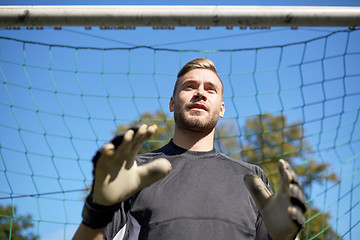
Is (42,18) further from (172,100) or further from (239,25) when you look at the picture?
(239,25)

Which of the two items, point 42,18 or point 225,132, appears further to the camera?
point 225,132

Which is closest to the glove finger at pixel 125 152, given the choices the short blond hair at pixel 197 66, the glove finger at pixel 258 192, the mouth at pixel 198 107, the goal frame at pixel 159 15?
the glove finger at pixel 258 192

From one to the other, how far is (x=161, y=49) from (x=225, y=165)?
1591 millimetres

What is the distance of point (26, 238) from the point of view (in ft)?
45.0

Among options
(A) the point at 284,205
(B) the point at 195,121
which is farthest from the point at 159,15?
(A) the point at 284,205

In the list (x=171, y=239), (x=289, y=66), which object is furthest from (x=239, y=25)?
(x=171, y=239)

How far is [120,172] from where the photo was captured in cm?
138

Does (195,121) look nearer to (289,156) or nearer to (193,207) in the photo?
(193,207)

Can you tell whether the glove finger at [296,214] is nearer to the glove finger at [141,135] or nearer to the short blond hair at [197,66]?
the glove finger at [141,135]

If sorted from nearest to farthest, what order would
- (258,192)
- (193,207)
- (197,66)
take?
(258,192)
(193,207)
(197,66)

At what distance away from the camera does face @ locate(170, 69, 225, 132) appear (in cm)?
194

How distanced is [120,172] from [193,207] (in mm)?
459

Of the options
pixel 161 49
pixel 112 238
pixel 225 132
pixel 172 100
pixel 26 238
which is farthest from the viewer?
pixel 26 238

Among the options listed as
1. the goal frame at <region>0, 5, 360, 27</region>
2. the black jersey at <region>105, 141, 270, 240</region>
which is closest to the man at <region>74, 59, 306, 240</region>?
the black jersey at <region>105, 141, 270, 240</region>
